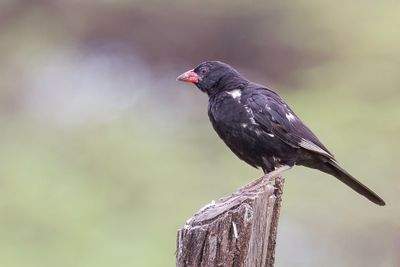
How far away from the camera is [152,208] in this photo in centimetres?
1053

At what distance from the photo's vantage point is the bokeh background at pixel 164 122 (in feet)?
32.6

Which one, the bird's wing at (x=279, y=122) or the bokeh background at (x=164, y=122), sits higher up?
the bokeh background at (x=164, y=122)

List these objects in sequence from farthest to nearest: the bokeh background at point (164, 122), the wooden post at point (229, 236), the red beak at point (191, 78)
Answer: the bokeh background at point (164, 122)
the red beak at point (191, 78)
the wooden post at point (229, 236)

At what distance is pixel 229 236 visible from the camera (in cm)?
419

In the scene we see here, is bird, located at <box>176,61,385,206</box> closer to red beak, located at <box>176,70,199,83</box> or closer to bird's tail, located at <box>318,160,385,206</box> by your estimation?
bird's tail, located at <box>318,160,385,206</box>

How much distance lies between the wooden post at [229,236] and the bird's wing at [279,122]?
63.1 inches

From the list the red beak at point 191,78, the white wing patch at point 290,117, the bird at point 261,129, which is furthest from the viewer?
the red beak at point 191,78

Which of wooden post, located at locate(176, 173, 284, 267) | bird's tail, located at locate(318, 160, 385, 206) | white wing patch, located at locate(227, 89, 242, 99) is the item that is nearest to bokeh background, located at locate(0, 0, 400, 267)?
bird's tail, located at locate(318, 160, 385, 206)

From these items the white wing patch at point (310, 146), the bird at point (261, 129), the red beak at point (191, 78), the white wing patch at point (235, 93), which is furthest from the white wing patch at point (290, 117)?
the red beak at point (191, 78)

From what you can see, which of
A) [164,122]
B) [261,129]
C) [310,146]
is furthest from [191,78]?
[164,122]

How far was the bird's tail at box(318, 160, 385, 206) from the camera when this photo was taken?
6.14 meters

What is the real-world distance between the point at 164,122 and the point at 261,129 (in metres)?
6.44

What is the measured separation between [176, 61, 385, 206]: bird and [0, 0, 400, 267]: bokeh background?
3116mm

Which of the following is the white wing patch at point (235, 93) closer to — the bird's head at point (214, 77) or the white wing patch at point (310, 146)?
the bird's head at point (214, 77)
